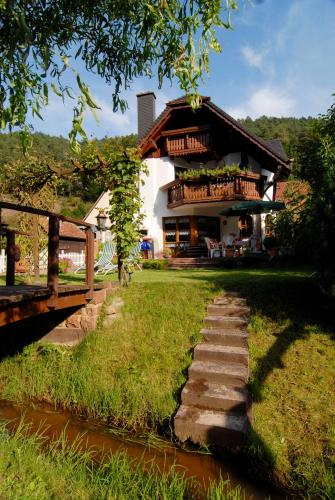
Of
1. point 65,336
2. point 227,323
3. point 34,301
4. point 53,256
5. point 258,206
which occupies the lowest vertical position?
point 65,336

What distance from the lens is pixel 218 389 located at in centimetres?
431

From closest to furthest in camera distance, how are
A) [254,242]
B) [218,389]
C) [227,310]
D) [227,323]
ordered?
1. [218,389]
2. [227,323]
3. [227,310]
4. [254,242]

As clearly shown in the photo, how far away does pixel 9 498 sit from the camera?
229 cm

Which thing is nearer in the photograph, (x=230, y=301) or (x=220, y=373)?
(x=220, y=373)

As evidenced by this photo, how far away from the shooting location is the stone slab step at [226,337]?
16.8 feet

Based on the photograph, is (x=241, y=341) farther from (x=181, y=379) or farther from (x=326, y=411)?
(x=326, y=411)

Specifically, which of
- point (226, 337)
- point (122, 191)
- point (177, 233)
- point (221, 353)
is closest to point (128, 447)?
point (221, 353)

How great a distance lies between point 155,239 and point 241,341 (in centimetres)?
1318

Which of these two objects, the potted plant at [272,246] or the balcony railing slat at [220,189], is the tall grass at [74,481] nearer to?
the potted plant at [272,246]

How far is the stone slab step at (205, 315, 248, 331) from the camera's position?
545 centimetres

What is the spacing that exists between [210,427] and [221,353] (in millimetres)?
1164

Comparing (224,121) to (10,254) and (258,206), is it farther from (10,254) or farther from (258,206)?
(10,254)

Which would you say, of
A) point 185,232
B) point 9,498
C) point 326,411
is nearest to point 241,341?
point 326,411

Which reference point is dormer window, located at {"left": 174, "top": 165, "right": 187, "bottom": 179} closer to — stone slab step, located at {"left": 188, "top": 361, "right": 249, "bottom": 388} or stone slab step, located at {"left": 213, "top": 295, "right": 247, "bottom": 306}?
stone slab step, located at {"left": 213, "top": 295, "right": 247, "bottom": 306}
